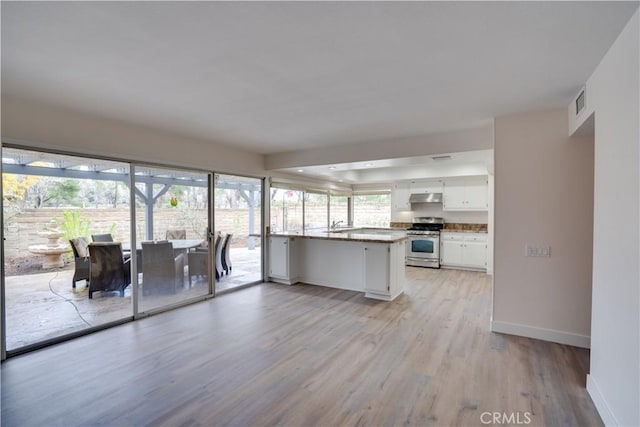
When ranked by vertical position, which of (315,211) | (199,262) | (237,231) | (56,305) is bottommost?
(56,305)

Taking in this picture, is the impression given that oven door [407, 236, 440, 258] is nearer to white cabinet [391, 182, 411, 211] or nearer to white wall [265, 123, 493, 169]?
white cabinet [391, 182, 411, 211]

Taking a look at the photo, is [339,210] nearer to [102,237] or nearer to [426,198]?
[426,198]

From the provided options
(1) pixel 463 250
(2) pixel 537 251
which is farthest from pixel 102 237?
(1) pixel 463 250

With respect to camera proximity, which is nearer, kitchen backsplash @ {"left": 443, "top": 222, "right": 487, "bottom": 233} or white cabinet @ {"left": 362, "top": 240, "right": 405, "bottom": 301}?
white cabinet @ {"left": 362, "top": 240, "right": 405, "bottom": 301}

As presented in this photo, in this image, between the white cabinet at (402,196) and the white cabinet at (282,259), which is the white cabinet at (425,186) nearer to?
the white cabinet at (402,196)

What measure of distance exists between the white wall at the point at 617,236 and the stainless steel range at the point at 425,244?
4.95 m

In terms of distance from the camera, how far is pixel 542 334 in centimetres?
323

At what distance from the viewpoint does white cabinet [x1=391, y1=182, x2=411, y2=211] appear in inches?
311

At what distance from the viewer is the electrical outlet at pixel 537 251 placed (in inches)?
126

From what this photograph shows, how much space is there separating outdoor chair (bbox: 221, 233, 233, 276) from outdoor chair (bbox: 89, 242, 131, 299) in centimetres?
156

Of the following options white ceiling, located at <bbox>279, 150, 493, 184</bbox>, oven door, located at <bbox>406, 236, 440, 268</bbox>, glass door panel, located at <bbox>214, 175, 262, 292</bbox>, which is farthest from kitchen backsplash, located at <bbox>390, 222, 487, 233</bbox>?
glass door panel, located at <bbox>214, 175, 262, 292</bbox>

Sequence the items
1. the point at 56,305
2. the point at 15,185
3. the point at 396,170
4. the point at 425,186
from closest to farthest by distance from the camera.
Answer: the point at 15,185 → the point at 56,305 → the point at 425,186 → the point at 396,170

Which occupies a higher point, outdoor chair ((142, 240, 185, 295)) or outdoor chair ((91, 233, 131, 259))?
outdoor chair ((91, 233, 131, 259))

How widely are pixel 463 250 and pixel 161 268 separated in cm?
620
